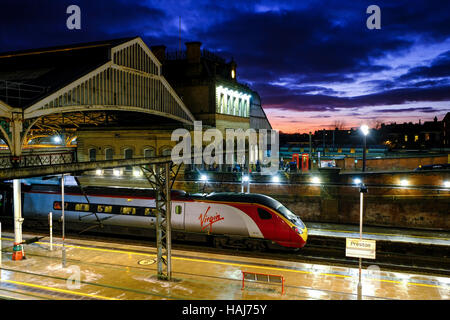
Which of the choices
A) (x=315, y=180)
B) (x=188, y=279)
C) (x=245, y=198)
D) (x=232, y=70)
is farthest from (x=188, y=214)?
(x=232, y=70)

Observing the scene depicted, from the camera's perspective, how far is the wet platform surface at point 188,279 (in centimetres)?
1288

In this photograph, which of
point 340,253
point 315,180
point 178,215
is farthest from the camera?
point 315,180

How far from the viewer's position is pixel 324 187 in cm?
2677

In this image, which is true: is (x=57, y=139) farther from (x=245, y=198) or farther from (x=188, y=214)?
(x=245, y=198)

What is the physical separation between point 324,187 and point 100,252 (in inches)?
679

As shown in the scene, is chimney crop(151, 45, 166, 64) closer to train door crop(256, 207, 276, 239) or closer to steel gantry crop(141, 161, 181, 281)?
train door crop(256, 207, 276, 239)

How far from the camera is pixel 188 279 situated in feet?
47.4

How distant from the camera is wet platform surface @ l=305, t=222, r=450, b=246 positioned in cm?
2091

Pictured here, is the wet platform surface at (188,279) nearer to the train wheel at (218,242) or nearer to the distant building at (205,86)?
the train wheel at (218,242)

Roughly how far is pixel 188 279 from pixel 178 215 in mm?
5436

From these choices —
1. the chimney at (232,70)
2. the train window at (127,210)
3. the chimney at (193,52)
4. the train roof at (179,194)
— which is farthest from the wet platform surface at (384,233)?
the chimney at (232,70)

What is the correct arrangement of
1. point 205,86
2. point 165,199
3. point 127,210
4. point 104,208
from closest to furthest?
point 165,199, point 127,210, point 104,208, point 205,86
